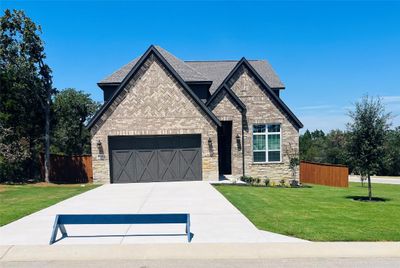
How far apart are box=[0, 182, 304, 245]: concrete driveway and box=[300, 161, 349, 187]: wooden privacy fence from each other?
43.3ft

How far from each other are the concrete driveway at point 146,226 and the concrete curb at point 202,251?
0.42 m

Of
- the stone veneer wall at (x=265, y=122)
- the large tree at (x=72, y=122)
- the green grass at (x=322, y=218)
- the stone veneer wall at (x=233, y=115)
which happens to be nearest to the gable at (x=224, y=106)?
the stone veneer wall at (x=233, y=115)

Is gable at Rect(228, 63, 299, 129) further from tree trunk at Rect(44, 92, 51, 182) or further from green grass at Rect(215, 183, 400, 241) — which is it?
tree trunk at Rect(44, 92, 51, 182)

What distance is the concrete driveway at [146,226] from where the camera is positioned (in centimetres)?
840

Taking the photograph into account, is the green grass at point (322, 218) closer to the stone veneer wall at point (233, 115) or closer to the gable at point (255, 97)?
the stone veneer wall at point (233, 115)

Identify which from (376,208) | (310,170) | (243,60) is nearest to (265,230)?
(376,208)

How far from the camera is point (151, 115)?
22078 millimetres

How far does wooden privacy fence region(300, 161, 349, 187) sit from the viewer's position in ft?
80.8

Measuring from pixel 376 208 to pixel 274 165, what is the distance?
11727 mm

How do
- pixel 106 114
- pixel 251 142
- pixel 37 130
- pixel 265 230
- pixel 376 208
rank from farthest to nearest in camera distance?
1. pixel 37 130
2. pixel 251 142
3. pixel 106 114
4. pixel 376 208
5. pixel 265 230

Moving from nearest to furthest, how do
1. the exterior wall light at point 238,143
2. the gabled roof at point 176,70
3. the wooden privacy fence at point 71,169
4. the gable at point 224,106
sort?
the gable at point 224,106 → the exterior wall light at point 238,143 → the gabled roof at point 176,70 → the wooden privacy fence at point 71,169

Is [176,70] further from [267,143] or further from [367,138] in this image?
[367,138]

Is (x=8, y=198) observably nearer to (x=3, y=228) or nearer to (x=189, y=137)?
(x=3, y=228)

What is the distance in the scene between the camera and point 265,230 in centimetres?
912
